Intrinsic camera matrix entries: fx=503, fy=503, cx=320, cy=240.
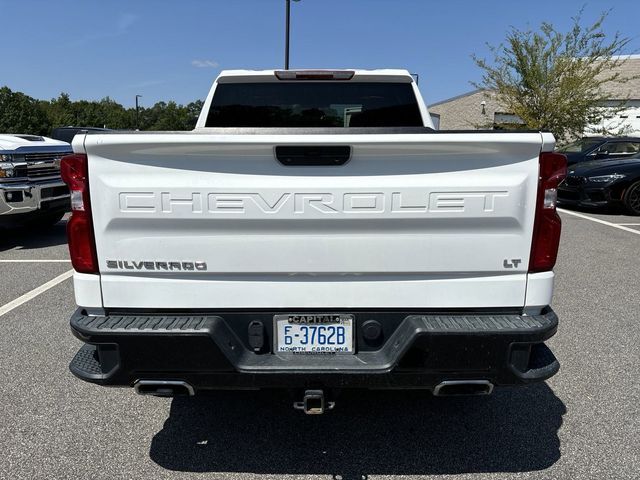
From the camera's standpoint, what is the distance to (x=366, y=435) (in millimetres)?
2865

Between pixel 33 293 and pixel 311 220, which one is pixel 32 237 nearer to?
pixel 33 293

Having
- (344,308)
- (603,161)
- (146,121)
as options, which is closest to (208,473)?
(344,308)

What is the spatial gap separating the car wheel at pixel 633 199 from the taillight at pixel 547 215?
33.8 ft

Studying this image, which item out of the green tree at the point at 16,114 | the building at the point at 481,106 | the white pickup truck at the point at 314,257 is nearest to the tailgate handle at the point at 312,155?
the white pickup truck at the point at 314,257

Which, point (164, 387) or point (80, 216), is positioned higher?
point (80, 216)

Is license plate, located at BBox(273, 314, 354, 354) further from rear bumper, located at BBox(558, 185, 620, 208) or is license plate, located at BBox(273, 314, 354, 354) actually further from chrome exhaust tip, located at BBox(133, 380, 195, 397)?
rear bumper, located at BBox(558, 185, 620, 208)

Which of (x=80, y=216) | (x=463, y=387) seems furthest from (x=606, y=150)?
(x=80, y=216)

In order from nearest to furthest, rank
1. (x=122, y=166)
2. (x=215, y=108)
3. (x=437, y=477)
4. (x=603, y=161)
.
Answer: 1. (x=122, y=166)
2. (x=437, y=477)
3. (x=215, y=108)
4. (x=603, y=161)

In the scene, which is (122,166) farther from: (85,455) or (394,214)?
(85,455)

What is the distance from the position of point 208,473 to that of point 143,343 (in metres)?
0.83

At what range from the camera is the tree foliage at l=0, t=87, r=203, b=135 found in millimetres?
60125

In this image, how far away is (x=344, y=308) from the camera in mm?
2301

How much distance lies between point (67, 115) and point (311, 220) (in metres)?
87.0

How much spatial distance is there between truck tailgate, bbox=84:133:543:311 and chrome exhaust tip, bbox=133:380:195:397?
13.8 inches
